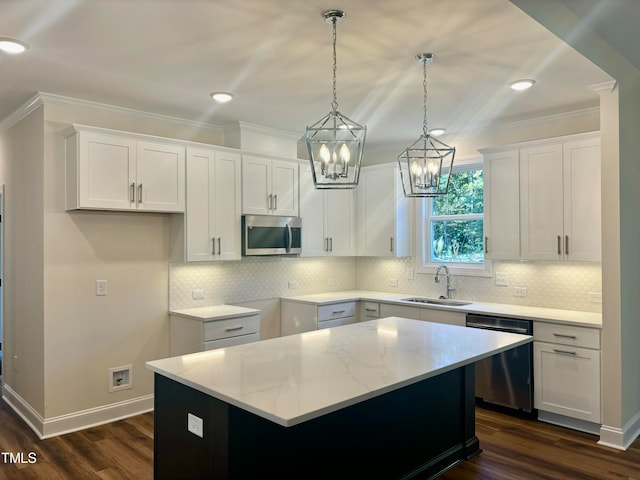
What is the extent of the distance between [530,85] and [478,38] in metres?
1.02

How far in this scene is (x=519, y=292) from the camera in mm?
4602

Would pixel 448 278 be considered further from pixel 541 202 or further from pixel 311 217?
pixel 311 217

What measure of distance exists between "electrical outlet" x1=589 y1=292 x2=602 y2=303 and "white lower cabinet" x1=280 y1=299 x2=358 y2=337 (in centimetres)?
224

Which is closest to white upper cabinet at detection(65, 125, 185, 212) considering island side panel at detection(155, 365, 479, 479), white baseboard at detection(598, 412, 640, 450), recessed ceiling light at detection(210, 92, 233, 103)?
recessed ceiling light at detection(210, 92, 233, 103)

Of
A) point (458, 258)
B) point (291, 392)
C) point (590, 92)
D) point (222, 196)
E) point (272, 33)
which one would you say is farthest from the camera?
point (458, 258)

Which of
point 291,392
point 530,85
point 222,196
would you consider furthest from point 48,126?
point 530,85

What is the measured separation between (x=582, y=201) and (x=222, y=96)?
9.77 ft

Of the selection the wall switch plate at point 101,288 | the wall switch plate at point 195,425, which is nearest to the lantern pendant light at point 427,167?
the wall switch plate at point 195,425

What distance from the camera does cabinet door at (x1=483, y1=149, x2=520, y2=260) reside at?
431 cm

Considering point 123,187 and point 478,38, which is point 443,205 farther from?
point 123,187

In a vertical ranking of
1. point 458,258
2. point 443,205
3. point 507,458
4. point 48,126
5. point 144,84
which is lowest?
point 507,458

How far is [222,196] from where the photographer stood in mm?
4441

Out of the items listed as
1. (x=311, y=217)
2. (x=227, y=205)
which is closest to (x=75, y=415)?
(x=227, y=205)

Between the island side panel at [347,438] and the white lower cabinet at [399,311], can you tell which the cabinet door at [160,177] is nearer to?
the island side panel at [347,438]
